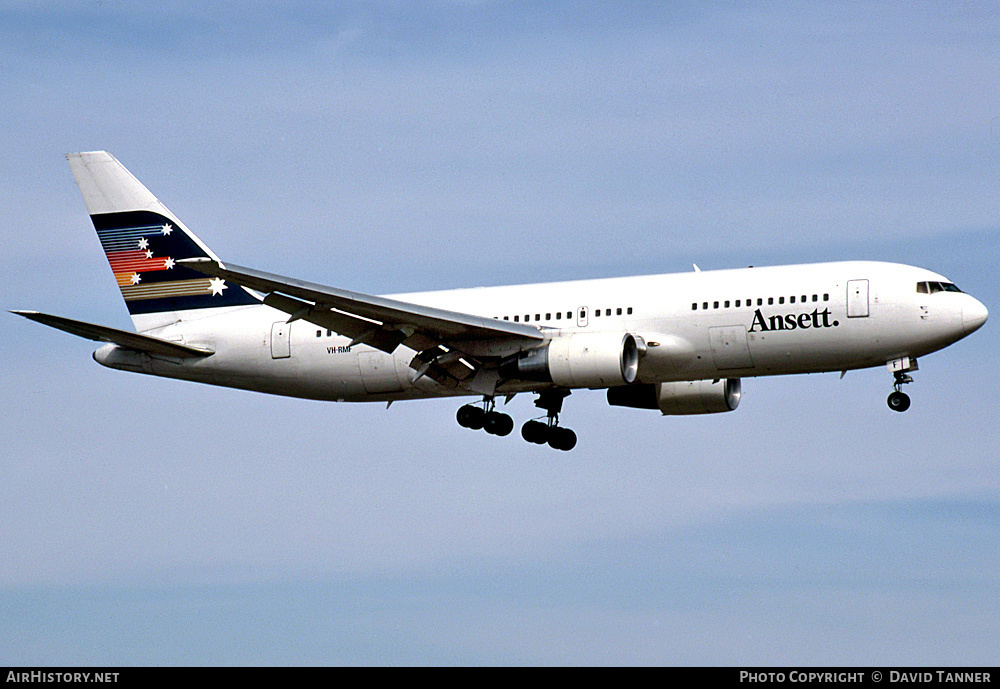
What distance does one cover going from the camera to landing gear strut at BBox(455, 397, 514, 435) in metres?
46.6

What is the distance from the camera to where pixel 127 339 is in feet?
156

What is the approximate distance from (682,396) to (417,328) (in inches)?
396

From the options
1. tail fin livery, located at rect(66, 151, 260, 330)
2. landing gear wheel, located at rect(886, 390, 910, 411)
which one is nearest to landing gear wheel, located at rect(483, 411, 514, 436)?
tail fin livery, located at rect(66, 151, 260, 330)

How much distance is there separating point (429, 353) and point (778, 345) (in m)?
10.2

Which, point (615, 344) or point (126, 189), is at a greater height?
point (126, 189)

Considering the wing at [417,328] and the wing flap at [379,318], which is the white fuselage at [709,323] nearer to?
the wing at [417,328]

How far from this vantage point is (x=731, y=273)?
143 ft

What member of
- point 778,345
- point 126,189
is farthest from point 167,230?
point 778,345

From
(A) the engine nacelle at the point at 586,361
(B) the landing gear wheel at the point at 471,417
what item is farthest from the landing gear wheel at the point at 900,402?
(B) the landing gear wheel at the point at 471,417

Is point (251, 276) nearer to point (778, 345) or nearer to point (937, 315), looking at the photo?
point (778, 345)

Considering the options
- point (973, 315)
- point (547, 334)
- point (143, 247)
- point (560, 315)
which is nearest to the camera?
point (973, 315)

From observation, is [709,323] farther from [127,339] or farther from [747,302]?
[127,339]

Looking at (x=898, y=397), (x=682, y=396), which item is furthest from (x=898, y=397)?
(x=682, y=396)

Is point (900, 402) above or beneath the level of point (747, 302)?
beneath
